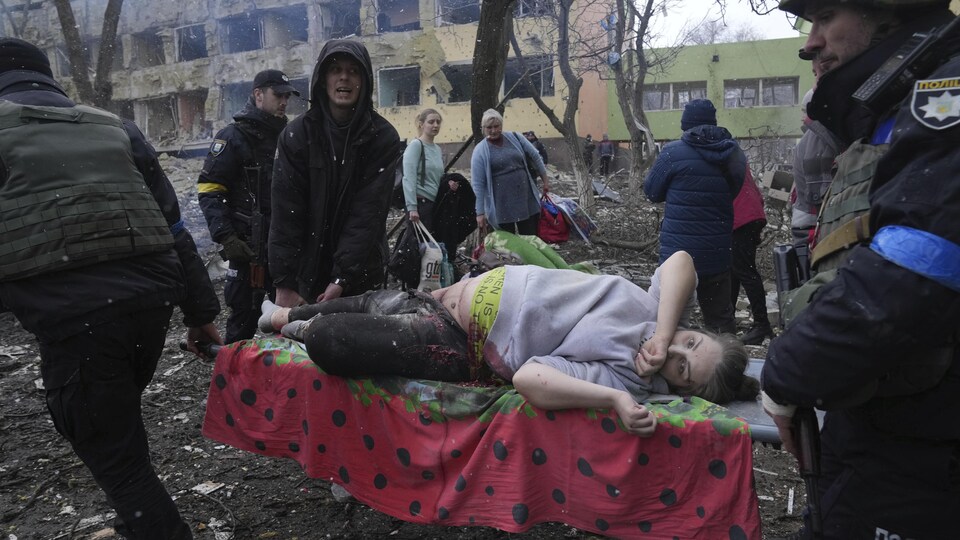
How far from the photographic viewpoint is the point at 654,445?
6.63 ft

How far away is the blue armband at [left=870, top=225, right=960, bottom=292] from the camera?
120 centimetres

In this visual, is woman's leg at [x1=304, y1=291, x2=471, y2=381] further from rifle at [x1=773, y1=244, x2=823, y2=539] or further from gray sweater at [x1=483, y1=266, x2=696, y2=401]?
rifle at [x1=773, y1=244, x2=823, y2=539]

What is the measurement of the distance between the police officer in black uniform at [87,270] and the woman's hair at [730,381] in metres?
2.09

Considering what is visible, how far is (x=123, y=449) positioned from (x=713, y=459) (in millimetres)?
2060

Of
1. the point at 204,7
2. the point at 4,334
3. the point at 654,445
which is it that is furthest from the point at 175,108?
the point at 654,445

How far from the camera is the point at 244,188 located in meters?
4.35

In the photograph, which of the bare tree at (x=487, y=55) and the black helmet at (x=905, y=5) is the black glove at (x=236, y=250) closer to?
the bare tree at (x=487, y=55)

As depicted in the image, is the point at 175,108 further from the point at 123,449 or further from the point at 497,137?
the point at 123,449

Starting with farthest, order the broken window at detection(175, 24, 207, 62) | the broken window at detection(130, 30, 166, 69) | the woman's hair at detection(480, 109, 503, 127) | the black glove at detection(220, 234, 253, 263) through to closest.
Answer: the broken window at detection(130, 30, 166, 69)
the broken window at detection(175, 24, 207, 62)
the woman's hair at detection(480, 109, 503, 127)
the black glove at detection(220, 234, 253, 263)

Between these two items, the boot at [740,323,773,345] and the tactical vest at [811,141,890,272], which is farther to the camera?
the boot at [740,323,773,345]

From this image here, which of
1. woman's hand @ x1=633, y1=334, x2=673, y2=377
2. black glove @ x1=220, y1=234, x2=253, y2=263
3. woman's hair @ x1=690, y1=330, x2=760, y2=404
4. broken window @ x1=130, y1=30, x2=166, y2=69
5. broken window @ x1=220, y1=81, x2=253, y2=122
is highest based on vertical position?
broken window @ x1=130, y1=30, x2=166, y2=69

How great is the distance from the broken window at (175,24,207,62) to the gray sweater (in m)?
32.3

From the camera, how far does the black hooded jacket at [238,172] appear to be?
4.21 m

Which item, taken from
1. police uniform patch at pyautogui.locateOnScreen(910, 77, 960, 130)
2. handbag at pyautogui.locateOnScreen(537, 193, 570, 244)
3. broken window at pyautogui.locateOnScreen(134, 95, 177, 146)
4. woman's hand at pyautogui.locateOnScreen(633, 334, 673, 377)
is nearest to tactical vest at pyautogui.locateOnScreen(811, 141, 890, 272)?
police uniform patch at pyautogui.locateOnScreen(910, 77, 960, 130)
